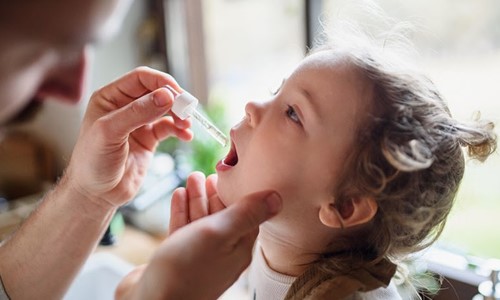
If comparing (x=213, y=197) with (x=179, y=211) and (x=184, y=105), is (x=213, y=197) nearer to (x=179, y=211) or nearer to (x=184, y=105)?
(x=179, y=211)

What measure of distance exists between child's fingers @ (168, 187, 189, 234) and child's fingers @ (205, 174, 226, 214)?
0.05m

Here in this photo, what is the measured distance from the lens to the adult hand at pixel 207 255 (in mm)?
750

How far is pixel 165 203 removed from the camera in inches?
76.1

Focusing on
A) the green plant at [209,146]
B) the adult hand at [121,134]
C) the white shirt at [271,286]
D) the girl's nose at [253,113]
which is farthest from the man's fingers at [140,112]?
the green plant at [209,146]

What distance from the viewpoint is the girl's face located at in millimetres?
945

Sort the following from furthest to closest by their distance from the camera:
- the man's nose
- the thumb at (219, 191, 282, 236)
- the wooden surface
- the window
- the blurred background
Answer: the window → the wooden surface → the blurred background → the thumb at (219, 191, 282, 236) → the man's nose

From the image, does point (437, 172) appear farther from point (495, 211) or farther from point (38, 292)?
point (38, 292)

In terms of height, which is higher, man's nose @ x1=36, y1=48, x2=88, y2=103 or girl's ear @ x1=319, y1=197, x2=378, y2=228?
man's nose @ x1=36, y1=48, x2=88, y2=103

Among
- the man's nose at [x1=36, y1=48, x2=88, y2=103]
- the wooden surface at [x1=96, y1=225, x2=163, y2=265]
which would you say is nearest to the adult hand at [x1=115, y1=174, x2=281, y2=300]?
the man's nose at [x1=36, y1=48, x2=88, y2=103]

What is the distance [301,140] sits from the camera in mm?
962

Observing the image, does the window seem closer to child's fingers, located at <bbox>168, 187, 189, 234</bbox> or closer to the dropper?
the dropper

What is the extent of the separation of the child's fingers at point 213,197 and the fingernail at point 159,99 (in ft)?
0.69

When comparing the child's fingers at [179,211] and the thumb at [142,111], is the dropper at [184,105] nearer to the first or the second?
the thumb at [142,111]

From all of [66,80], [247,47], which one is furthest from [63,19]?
[247,47]
